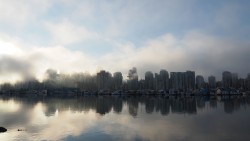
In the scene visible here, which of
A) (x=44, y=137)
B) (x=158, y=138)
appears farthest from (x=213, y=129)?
(x=44, y=137)

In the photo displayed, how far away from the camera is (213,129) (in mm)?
62125

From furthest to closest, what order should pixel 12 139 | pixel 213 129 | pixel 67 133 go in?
pixel 213 129 → pixel 67 133 → pixel 12 139

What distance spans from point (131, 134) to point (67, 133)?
12933 mm

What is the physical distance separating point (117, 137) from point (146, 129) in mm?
12189

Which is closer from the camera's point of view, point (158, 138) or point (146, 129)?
point (158, 138)

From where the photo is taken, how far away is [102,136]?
53906 mm

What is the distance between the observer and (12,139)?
50.1 m

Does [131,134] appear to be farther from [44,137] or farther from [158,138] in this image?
[44,137]

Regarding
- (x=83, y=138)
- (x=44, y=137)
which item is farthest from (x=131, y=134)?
(x=44, y=137)

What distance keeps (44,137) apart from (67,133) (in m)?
6.12

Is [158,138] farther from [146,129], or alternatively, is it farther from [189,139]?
[146,129]

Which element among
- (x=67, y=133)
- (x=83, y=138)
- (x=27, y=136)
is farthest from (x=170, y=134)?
(x=27, y=136)

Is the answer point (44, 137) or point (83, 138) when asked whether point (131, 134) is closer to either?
point (83, 138)

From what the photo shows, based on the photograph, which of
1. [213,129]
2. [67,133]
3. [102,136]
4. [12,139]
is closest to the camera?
[12,139]
